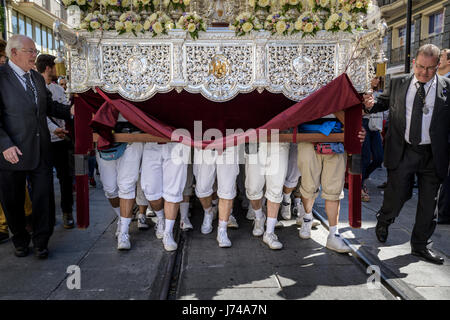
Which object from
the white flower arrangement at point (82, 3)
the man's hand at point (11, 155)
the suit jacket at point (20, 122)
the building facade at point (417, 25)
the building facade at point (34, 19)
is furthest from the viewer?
the building facade at point (34, 19)

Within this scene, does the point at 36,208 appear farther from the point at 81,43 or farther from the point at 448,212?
the point at 448,212

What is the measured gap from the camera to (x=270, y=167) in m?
4.03

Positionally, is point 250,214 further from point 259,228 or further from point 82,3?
point 82,3

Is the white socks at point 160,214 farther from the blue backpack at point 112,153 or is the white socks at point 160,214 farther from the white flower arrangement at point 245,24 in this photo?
the white flower arrangement at point 245,24

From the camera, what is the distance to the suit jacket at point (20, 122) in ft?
11.6

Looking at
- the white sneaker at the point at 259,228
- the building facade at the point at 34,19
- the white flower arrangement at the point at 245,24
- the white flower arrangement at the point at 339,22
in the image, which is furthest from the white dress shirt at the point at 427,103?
the building facade at the point at 34,19

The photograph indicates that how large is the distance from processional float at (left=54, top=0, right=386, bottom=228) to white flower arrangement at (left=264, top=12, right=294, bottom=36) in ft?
0.03

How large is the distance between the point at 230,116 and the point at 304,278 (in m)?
1.86

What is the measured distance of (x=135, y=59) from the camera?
3.67m

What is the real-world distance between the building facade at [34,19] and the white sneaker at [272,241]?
56.9ft

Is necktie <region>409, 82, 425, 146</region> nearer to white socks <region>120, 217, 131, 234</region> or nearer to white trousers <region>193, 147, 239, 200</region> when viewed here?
white trousers <region>193, 147, 239, 200</region>

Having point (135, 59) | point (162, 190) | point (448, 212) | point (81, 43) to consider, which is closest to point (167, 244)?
point (162, 190)

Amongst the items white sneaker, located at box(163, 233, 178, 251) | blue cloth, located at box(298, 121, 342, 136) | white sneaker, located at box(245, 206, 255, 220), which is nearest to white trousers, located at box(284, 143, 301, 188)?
blue cloth, located at box(298, 121, 342, 136)

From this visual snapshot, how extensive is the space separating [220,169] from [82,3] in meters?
2.26
